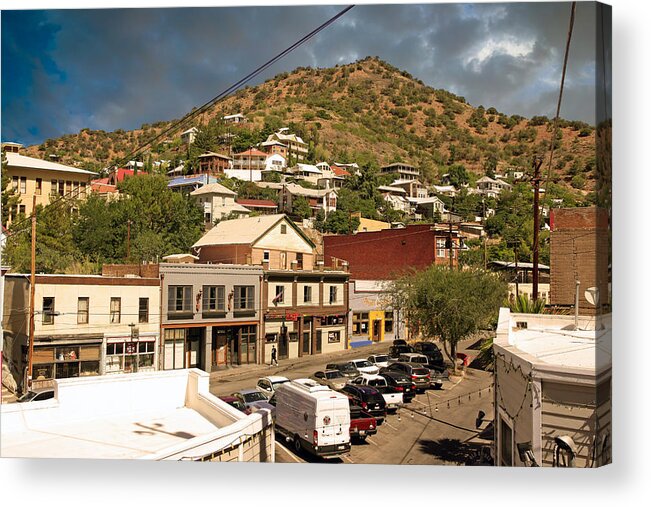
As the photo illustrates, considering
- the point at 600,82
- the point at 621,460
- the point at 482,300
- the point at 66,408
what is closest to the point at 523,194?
the point at 482,300

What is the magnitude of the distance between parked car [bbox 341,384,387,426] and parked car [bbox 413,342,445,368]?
1988 millimetres

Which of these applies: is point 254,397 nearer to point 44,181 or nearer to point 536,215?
point 44,181

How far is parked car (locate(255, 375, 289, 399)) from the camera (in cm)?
1075

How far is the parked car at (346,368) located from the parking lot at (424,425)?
65 cm

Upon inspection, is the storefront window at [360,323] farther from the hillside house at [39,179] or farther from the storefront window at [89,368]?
the hillside house at [39,179]

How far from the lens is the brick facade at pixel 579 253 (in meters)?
7.87

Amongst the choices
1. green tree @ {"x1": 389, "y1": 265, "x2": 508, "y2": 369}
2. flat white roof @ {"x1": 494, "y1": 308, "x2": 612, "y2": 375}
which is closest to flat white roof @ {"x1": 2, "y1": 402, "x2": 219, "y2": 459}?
flat white roof @ {"x1": 494, "y1": 308, "x2": 612, "y2": 375}

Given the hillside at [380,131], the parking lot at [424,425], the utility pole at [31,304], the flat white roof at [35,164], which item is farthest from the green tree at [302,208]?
the utility pole at [31,304]

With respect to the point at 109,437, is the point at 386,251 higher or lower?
higher

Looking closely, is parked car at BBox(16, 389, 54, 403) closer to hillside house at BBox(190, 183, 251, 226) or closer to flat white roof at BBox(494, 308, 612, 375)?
hillside house at BBox(190, 183, 251, 226)

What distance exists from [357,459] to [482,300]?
676cm

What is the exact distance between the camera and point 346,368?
44.9ft

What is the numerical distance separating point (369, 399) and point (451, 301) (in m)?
4.18

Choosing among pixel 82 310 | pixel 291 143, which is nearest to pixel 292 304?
pixel 82 310
